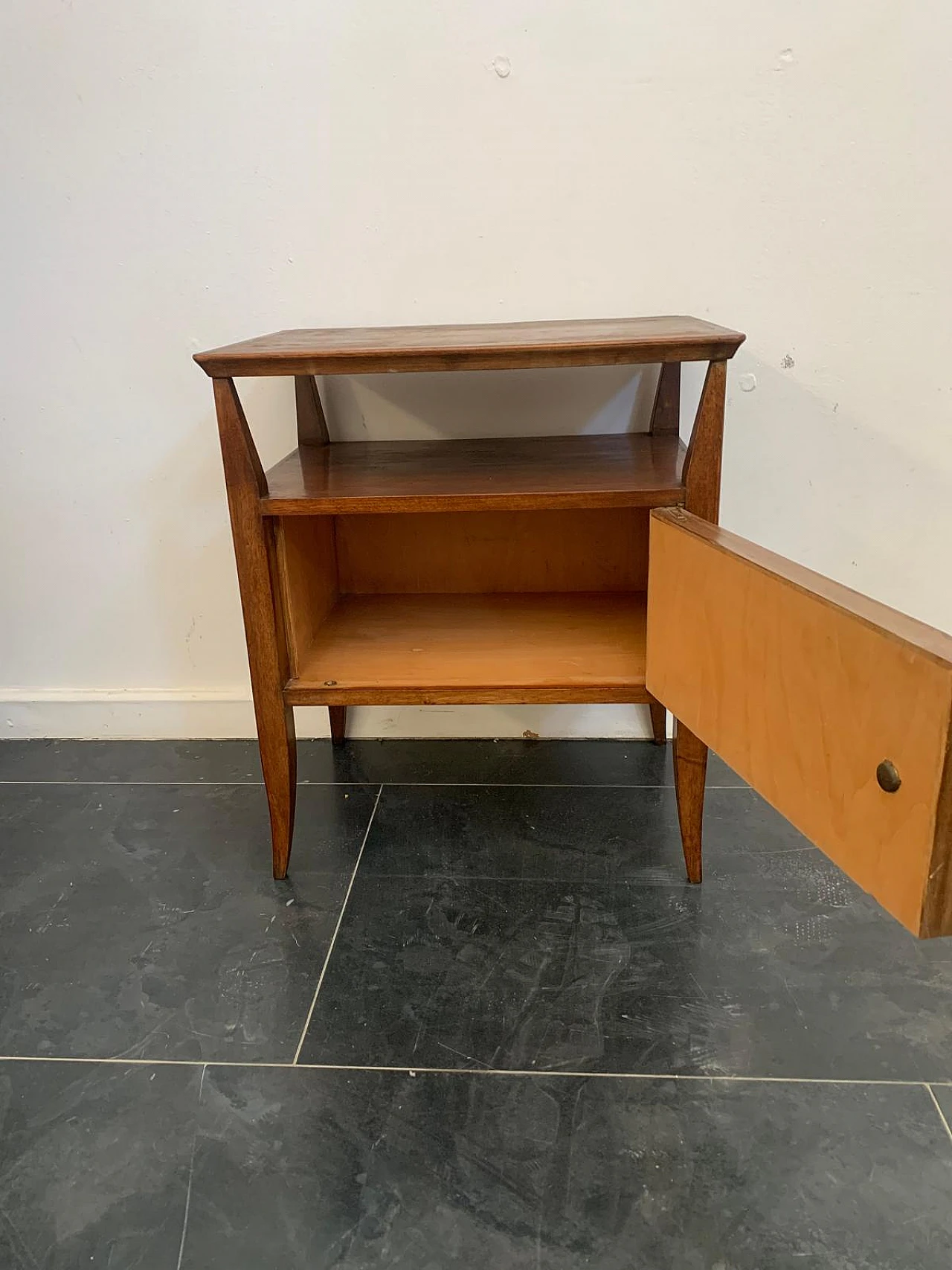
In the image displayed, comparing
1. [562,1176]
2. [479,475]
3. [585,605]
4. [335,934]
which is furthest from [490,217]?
[562,1176]

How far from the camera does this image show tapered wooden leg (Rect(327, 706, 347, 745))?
1.46 m

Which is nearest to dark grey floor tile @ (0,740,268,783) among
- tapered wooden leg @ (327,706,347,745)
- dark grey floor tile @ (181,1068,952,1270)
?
tapered wooden leg @ (327,706,347,745)

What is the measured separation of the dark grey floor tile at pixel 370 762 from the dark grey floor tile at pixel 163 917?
47 millimetres

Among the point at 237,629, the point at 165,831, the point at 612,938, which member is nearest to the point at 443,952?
the point at 612,938

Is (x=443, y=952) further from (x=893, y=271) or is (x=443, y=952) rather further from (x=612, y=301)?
(x=893, y=271)

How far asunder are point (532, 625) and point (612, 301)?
467 millimetres

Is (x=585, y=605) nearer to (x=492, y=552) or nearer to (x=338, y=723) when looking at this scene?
(x=492, y=552)

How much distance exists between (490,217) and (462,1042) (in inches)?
40.8

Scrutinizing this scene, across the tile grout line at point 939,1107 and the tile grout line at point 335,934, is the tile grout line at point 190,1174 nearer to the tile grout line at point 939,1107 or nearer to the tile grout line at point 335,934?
the tile grout line at point 335,934

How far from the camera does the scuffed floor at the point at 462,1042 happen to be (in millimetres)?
717

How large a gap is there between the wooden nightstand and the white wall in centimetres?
13

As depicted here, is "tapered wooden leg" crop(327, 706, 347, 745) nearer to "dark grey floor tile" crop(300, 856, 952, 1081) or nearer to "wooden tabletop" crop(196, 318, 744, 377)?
"dark grey floor tile" crop(300, 856, 952, 1081)

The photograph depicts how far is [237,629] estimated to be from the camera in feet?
4.81

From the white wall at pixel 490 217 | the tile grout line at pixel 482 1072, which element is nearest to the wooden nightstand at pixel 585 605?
the white wall at pixel 490 217
